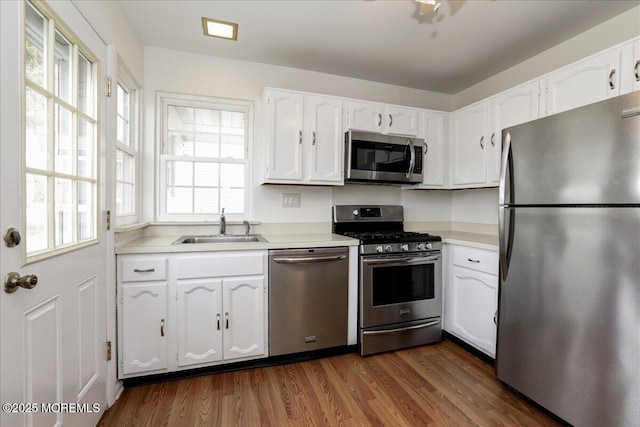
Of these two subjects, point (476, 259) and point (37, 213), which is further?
point (476, 259)

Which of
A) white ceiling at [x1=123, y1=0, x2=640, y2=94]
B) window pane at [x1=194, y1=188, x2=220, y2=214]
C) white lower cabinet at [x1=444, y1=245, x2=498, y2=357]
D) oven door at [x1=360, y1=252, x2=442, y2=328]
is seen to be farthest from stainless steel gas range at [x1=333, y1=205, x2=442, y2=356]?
white ceiling at [x1=123, y1=0, x2=640, y2=94]

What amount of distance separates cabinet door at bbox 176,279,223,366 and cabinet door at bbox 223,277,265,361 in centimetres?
5

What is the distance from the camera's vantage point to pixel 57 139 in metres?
1.22

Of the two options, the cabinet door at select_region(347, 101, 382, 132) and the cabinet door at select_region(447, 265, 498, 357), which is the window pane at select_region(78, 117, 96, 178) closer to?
the cabinet door at select_region(347, 101, 382, 132)

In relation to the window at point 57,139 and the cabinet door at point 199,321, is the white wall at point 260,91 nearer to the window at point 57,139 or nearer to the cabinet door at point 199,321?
the cabinet door at point 199,321

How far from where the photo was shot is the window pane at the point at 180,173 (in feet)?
8.30

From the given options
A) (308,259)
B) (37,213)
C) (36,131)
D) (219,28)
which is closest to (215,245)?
(308,259)

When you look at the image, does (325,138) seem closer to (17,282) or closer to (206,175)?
(206,175)

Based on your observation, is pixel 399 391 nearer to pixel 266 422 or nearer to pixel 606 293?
pixel 266 422

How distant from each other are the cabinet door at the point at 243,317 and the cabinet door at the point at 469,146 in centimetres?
208

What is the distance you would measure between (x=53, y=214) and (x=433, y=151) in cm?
286

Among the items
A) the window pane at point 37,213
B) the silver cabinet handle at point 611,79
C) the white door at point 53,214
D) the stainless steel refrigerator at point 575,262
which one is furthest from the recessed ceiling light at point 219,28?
the silver cabinet handle at point 611,79

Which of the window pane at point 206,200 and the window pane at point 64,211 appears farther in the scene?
the window pane at point 206,200

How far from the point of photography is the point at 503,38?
2260mm
